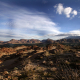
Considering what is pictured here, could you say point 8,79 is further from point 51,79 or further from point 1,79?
point 51,79

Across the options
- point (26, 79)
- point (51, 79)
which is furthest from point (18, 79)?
point (51, 79)

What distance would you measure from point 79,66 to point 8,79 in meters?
6.13

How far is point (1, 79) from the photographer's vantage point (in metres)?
5.21

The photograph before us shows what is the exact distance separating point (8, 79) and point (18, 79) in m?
0.74

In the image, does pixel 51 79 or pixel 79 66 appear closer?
pixel 51 79

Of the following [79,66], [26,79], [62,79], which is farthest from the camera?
[79,66]

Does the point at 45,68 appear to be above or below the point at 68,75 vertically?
below

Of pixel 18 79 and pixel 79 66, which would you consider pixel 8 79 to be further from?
pixel 79 66

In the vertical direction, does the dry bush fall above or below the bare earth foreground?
above

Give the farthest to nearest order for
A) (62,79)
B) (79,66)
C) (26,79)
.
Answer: (79,66), (26,79), (62,79)

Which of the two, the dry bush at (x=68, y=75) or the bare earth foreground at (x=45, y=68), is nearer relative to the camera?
the dry bush at (x=68, y=75)

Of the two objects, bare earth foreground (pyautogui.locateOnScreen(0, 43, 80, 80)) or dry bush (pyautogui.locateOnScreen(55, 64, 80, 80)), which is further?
bare earth foreground (pyautogui.locateOnScreen(0, 43, 80, 80))

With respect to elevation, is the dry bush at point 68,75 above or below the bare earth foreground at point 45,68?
above

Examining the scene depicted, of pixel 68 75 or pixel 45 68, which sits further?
pixel 45 68
